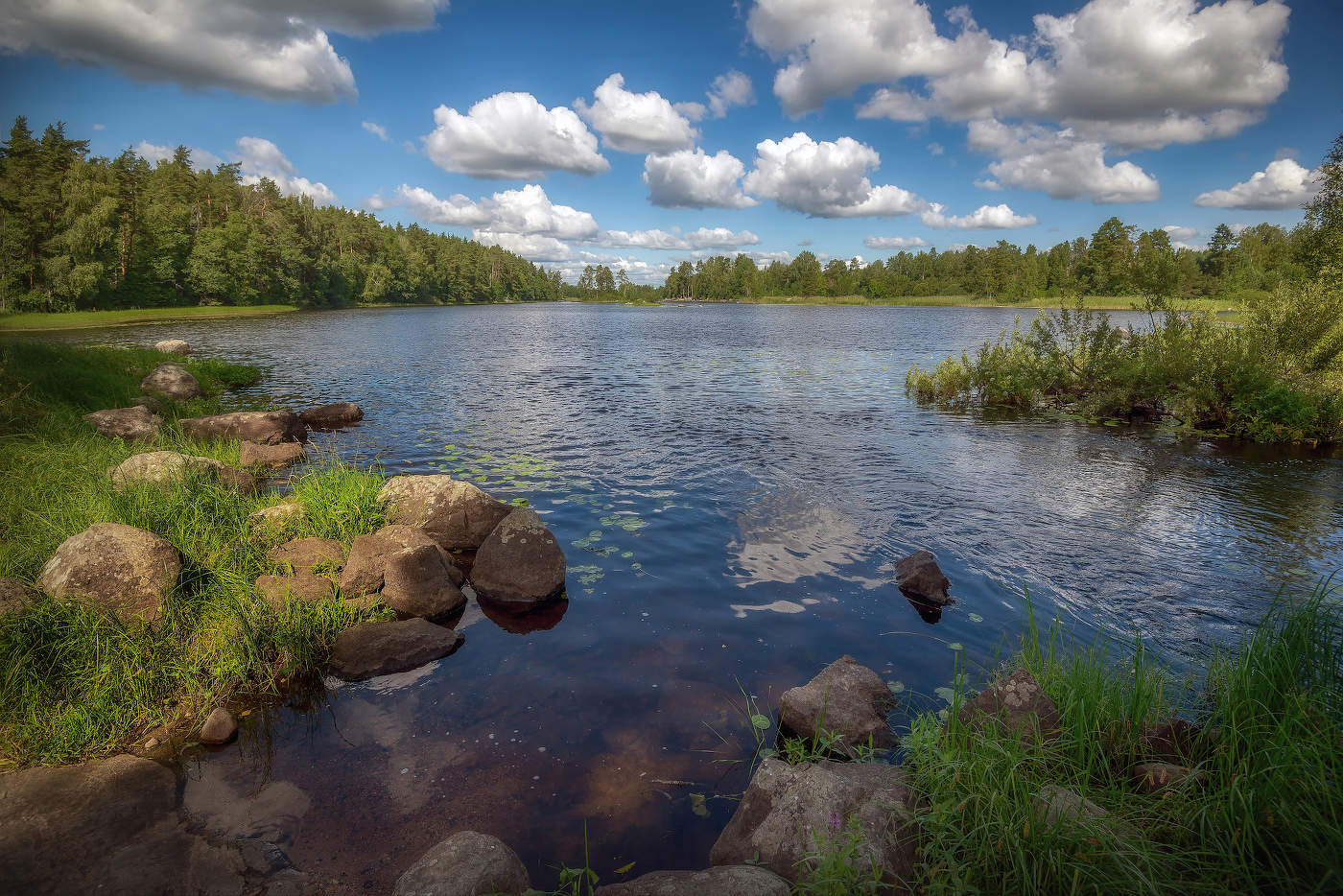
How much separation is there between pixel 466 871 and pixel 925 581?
9.06 metres

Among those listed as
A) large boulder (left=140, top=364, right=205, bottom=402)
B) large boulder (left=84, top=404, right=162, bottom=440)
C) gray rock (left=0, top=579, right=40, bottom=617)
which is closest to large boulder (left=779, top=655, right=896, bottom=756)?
gray rock (left=0, top=579, right=40, bottom=617)

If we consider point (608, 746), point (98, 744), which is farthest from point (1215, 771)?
point (98, 744)

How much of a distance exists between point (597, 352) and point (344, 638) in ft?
165

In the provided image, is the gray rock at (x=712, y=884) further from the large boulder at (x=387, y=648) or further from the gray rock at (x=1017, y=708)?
the large boulder at (x=387, y=648)

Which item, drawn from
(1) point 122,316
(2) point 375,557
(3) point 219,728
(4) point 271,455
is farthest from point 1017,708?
(1) point 122,316

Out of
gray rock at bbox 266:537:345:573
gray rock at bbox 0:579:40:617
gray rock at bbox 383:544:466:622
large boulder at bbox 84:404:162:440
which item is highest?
large boulder at bbox 84:404:162:440

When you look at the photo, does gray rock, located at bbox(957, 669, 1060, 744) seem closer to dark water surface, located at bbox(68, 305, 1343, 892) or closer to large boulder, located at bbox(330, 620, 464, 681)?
dark water surface, located at bbox(68, 305, 1343, 892)

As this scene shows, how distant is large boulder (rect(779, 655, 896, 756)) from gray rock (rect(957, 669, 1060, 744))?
1.07 meters

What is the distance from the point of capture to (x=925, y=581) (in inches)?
444

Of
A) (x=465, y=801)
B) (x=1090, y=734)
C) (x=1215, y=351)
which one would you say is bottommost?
(x=465, y=801)

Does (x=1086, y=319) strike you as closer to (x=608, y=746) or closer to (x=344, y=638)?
(x=608, y=746)

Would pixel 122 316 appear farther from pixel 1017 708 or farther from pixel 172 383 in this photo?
Result: pixel 1017 708

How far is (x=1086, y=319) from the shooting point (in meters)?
27.5

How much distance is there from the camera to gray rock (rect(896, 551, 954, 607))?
11.2m
